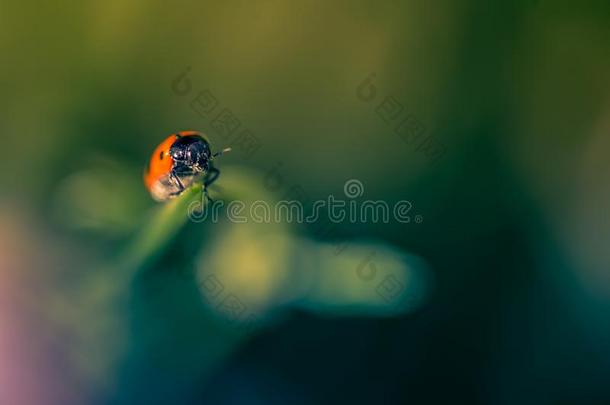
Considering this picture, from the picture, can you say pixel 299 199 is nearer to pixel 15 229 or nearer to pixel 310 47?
pixel 310 47

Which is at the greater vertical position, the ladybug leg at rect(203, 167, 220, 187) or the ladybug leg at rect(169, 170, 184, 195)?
the ladybug leg at rect(203, 167, 220, 187)

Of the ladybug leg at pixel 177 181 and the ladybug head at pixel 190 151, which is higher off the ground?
the ladybug head at pixel 190 151

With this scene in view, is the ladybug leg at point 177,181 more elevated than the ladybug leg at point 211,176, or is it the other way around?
the ladybug leg at point 211,176

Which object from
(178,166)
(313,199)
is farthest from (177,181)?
(313,199)
